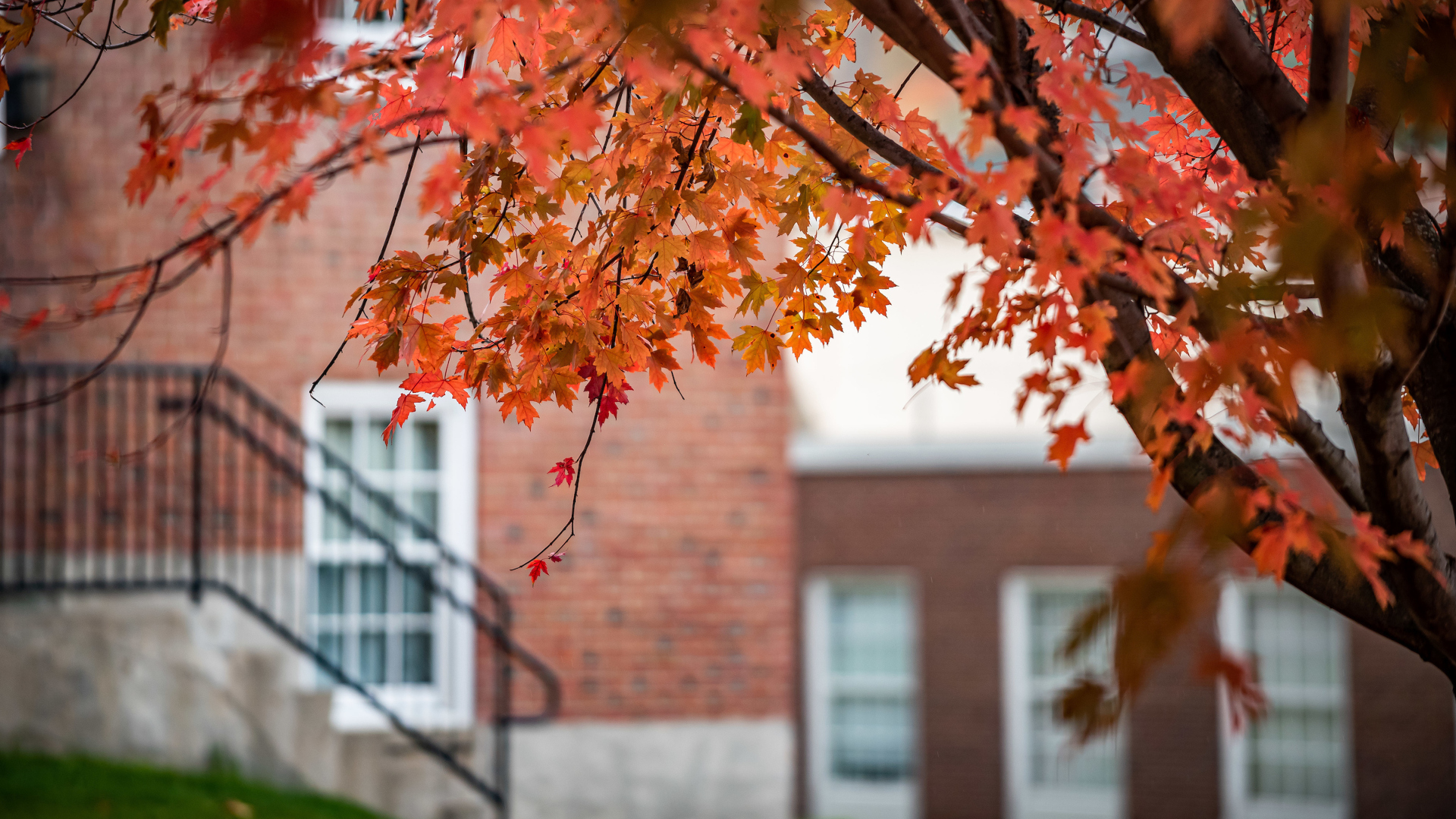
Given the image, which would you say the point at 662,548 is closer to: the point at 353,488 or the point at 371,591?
the point at 371,591

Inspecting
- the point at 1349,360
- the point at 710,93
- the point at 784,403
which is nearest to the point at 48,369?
the point at 784,403

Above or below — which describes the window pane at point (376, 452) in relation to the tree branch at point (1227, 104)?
below

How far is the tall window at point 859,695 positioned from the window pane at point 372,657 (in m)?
4.90

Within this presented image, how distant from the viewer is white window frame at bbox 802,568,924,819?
10.8 metres

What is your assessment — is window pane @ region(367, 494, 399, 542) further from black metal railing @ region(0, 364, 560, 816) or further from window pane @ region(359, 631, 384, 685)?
window pane @ region(359, 631, 384, 685)

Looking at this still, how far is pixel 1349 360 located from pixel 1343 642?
9.65 m

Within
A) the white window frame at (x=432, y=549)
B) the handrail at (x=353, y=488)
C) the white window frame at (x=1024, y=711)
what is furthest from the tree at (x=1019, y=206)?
the white window frame at (x=1024, y=711)

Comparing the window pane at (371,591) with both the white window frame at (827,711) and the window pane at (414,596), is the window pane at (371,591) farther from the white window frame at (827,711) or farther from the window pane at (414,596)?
the white window frame at (827,711)

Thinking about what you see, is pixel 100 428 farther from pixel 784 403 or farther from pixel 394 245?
pixel 784 403

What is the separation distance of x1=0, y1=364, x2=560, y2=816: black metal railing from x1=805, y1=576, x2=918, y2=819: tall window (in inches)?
180

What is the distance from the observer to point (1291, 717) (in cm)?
972

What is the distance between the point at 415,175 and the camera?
292 inches

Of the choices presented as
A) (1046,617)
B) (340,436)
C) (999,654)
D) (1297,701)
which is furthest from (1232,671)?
(1297,701)

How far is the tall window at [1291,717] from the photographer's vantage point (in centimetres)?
955
